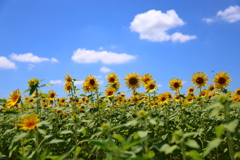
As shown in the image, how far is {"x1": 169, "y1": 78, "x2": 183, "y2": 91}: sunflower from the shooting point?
5.32 meters

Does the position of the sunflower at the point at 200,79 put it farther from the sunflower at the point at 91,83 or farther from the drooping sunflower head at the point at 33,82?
the drooping sunflower head at the point at 33,82

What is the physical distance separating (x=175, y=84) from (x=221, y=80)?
1064 mm

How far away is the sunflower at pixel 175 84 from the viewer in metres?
5.32

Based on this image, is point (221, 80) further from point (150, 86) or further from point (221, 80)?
point (150, 86)

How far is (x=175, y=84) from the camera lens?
5.33 m

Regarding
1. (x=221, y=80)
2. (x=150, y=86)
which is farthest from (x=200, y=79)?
(x=150, y=86)

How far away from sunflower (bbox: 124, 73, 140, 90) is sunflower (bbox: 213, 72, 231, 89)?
6.08ft

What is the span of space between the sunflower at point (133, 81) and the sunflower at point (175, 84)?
0.87 meters

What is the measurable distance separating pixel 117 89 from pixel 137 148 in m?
3.57

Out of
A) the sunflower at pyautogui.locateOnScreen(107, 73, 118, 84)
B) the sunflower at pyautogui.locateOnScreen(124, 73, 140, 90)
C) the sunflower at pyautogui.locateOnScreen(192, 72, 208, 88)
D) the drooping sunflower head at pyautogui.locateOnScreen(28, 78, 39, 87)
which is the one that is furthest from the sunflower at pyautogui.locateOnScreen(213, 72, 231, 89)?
the drooping sunflower head at pyautogui.locateOnScreen(28, 78, 39, 87)

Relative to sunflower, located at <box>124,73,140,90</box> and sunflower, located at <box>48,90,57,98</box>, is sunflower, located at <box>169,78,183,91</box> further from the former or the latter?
sunflower, located at <box>48,90,57,98</box>

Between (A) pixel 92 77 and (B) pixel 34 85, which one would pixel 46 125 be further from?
(A) pixel 92 77

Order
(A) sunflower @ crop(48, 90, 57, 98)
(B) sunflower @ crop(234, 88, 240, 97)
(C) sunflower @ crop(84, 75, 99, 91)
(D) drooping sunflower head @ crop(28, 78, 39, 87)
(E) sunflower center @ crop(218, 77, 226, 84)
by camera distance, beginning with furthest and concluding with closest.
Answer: (A) sunflower @ crop(48, 90, 57, 98) → (C) sunflower @ crop(84, 75, 99, 91) → (B) sunflower @ crop(234, 88, 240, 97) → (E) sunflower center @ crop(218, 77, 226, 84) → (D) drooping sunflower head @ crop(28, 78, 39, 87)

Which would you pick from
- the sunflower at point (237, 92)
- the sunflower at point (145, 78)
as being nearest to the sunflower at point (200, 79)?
Result: the sunflower at point (237, 92)
